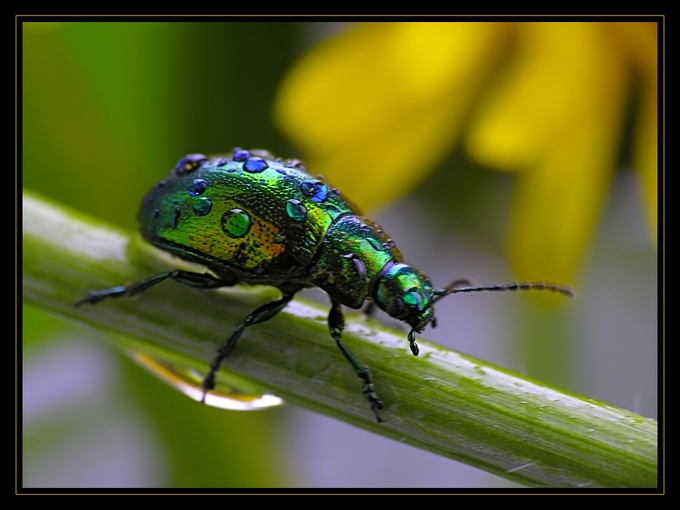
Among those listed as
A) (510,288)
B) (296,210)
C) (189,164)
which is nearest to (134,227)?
(189,164)

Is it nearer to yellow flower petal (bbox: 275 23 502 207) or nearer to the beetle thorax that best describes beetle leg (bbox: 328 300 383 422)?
the beetle thorax

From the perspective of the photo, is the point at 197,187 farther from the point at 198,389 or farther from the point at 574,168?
the point at 574,168

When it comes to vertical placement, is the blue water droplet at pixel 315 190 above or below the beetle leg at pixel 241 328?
above

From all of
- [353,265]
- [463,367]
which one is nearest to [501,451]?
[463,367]

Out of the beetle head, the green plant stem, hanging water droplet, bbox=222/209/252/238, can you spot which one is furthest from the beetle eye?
hanging water droplet, bbox=222/209/252/238

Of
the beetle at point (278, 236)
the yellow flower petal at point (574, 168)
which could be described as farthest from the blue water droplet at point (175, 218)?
the yellow flower petal at point (574, 168)

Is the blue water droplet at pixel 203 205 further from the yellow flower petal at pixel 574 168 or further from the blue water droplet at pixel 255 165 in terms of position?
the yellow flower petal at pixel 574 168
